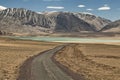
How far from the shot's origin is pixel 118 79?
27.6 m

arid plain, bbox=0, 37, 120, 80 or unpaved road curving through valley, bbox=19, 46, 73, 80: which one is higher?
unpaved road curving through valley, bbox=19, 46, 73, 80

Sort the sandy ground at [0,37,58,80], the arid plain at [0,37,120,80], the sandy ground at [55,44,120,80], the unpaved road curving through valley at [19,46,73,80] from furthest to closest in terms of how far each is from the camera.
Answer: the sandy ground at [0,37,58,80] → the arid plain at [0,37,120,80] → the sandy ground at [55,44,120,80] → the unpaved road curving through valley at [19,46,73,80]

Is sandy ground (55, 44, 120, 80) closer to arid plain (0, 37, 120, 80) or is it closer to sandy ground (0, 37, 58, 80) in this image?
arid plain (0, 37, 120, 80)

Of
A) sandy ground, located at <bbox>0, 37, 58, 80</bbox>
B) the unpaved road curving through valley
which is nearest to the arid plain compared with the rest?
sandy ground, located at <bbox>0, 37, 58, 80</bbox>

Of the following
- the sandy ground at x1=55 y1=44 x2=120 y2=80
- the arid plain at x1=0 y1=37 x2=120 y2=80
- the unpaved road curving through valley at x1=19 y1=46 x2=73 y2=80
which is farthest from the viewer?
the arid plain at x1=0 y1=37 x2=120 y2=80

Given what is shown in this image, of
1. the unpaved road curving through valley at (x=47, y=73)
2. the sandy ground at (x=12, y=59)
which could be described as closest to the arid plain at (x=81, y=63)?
the sandy ground at (x=12, y=59)

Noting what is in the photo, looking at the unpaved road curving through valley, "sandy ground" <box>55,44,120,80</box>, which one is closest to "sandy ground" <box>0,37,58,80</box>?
the unpaved road curving through valley

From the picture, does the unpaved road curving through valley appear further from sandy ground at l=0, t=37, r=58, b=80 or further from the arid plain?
sandy ground at l=0, t=37, r=58, b=80

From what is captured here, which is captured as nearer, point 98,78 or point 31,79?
point 31,79

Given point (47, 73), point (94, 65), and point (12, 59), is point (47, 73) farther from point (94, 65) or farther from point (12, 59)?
point (12, 59)

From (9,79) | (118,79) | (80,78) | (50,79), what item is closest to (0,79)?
(9,79)

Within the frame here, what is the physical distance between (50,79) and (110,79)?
5864 millimetres

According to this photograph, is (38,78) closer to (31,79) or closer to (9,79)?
(31,79)

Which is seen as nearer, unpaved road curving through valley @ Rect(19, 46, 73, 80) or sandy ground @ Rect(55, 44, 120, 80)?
unpaved road curving through valley @ Rect(19, 46, 73, 80)
